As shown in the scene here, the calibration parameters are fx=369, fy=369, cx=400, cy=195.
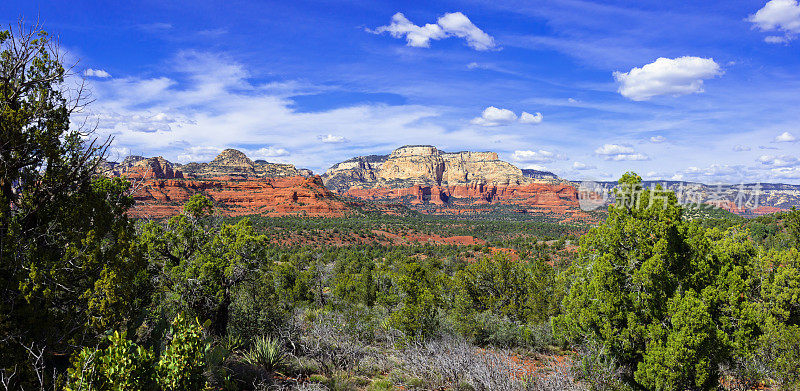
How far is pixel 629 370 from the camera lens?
8016 mm

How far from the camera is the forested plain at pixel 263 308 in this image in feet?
15.6

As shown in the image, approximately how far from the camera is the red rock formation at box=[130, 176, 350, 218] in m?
80.9

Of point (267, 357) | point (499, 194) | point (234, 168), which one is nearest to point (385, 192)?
point (499, 194)

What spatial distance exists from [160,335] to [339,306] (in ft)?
40.5

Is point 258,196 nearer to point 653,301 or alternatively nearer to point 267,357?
point 267,357

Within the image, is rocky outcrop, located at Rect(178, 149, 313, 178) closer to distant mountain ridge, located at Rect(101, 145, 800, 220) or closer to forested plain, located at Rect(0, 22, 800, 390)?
distant mountain ridge, located at Rect(101, 145, 800, 220)

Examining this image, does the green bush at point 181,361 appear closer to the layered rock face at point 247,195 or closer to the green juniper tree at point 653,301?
the green juniper tree at point 653,301

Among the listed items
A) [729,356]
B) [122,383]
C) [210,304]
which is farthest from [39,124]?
[729,356]

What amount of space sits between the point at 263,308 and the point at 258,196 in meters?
86.1

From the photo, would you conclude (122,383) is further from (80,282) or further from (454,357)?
(454,357)

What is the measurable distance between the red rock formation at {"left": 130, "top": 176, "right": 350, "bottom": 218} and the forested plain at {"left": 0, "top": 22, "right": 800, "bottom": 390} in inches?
2920

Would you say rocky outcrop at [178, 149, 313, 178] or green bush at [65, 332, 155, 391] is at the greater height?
rocky outcrop at [178, 149, 313, 178]

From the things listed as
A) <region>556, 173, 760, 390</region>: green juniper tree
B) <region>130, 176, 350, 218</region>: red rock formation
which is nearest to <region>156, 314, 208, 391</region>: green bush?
<region>556, 173, 760, 390</region>: green juniper tree

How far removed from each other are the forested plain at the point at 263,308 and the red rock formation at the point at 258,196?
7417cm
